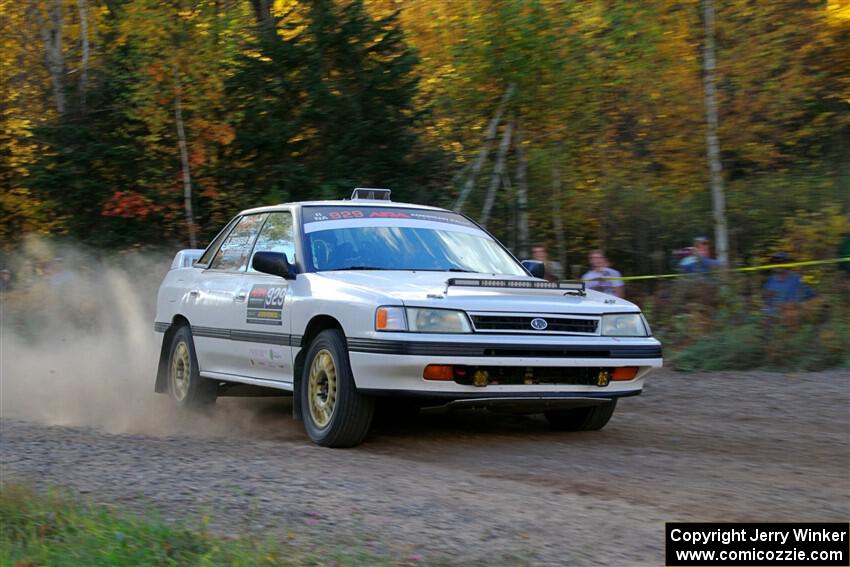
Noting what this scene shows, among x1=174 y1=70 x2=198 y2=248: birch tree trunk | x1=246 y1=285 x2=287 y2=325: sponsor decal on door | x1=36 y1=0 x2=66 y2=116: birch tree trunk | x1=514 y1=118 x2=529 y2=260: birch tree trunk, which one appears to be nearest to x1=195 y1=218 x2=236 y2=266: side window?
x1=246 y1=285 x2=287 y2=325: sponsor decal on door

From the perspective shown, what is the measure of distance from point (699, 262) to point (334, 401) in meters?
8.56

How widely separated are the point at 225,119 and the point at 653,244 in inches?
307

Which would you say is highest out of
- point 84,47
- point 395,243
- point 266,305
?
point 84,47

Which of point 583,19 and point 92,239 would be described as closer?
point 583,19

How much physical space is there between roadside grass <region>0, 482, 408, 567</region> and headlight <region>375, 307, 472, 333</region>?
6.98ft

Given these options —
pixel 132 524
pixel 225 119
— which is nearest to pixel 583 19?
pixel 225 119

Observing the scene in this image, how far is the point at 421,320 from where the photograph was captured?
6.57m

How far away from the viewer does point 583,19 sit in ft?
55.1

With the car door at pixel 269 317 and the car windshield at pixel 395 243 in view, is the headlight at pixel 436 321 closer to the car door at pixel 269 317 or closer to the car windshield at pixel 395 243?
the car windshield at pixel 395 243

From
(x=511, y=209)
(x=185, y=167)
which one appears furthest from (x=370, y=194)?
(x=185, y=167)

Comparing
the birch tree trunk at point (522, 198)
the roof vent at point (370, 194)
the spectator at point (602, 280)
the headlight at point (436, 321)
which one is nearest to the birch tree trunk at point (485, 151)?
the birch tree trunk at point (522, 198)

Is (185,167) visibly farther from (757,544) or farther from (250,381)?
(757,544)

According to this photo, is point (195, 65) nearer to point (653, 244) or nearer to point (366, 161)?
point (366, 161)

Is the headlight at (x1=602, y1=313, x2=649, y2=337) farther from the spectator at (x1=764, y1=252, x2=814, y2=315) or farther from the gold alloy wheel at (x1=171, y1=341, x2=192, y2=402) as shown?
the spectator at (x1=764, y1=252, x2=814, y2=315)
